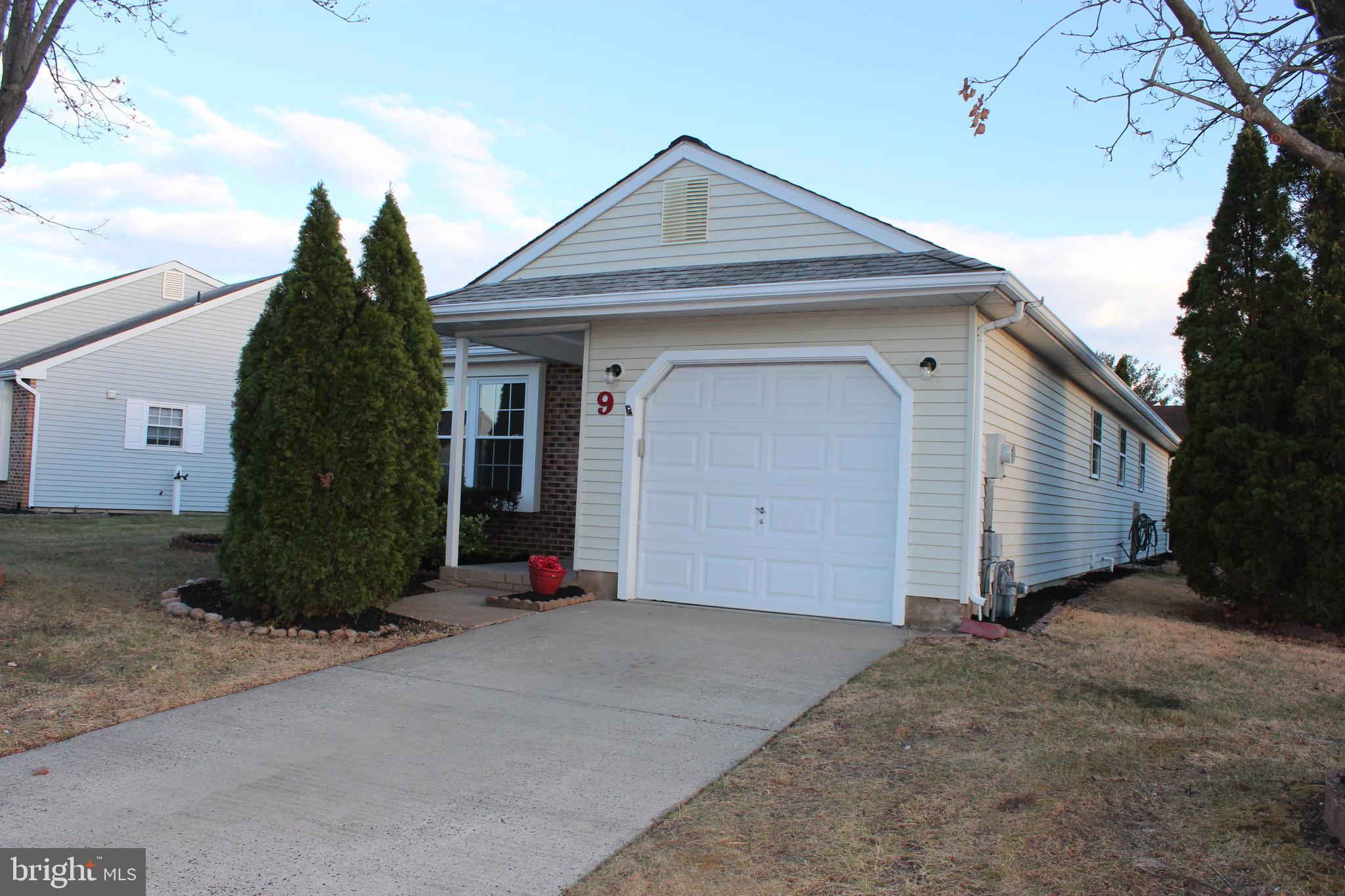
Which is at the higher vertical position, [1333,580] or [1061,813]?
[1333,580]

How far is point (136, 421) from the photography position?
20.1 metres

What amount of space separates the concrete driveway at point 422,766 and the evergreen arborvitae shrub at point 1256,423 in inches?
184

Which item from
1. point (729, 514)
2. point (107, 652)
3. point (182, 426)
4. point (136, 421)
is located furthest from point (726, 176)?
point (182, 426)

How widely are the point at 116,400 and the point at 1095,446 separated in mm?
19016

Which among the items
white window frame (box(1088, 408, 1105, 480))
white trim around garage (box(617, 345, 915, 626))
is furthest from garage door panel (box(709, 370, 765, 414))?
white window frame (box(1088, 408, 1105, 480))

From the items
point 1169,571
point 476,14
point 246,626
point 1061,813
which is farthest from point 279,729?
point 1169,571

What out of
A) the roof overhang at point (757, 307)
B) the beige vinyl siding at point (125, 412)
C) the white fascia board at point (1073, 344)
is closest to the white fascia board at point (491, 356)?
the roof overhang at point (757, 307)

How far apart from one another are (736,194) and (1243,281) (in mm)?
5048

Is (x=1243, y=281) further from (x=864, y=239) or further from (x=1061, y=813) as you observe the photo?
(x=1061, y=813)

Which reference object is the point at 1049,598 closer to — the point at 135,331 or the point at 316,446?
the point at 316,446

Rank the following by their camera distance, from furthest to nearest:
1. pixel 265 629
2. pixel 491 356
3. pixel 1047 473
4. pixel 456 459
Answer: pixel 491 356, pixel 1047 473, pixel 456 459, pixel 265 629

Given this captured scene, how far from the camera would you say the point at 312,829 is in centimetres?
359

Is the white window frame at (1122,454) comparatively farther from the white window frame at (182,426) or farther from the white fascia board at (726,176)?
the white window frame at (182,426)

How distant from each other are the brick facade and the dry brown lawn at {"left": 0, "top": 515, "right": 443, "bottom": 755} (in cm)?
1040
